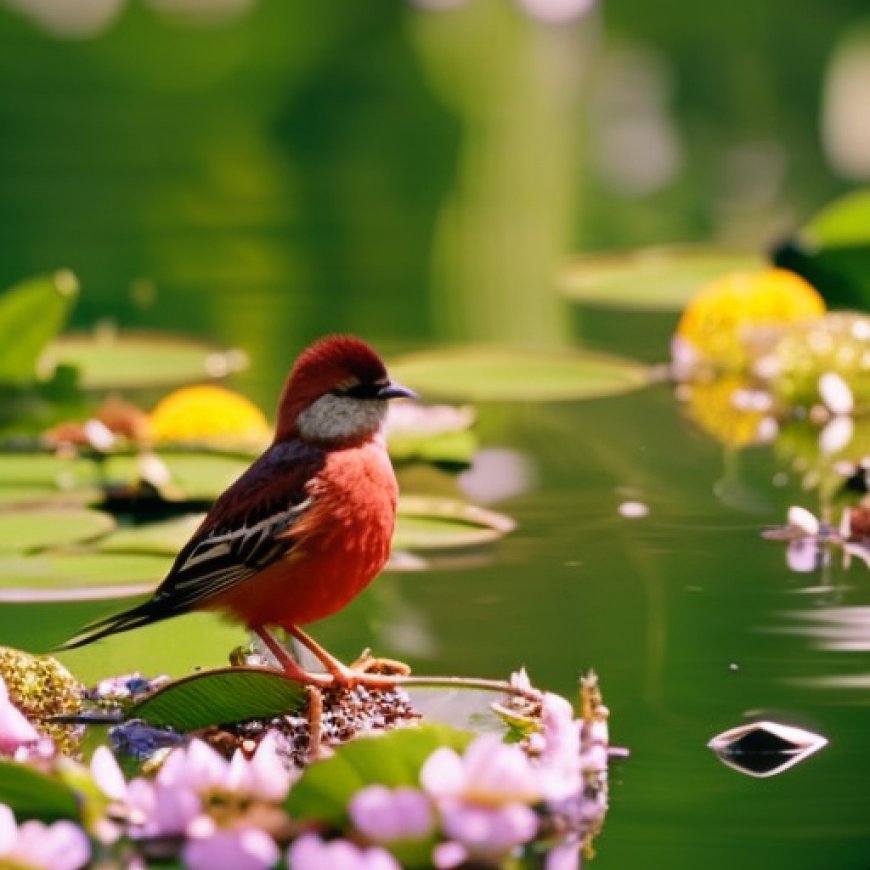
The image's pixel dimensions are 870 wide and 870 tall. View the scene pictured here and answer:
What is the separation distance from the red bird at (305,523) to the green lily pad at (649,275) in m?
2.37

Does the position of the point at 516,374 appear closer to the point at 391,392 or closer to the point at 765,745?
the point at 391,392

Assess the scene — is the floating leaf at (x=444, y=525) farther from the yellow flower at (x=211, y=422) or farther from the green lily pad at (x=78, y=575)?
the yellow flower at (x=211, y=422)

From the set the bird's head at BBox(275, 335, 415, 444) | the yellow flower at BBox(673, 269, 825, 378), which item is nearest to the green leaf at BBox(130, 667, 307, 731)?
the bird's head at BBox(275, 335, 415, 444)

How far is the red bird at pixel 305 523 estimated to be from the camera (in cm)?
204

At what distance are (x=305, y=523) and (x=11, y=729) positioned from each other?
0.95 ft

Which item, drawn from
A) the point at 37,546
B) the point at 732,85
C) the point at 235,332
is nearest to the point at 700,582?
the point at 37,546

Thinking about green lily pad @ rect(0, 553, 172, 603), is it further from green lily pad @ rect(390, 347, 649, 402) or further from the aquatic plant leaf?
green lily pad @ rect(390, 347, 649, 402)

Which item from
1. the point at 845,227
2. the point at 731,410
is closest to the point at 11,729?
the point at 731,410

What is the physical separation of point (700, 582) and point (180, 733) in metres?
0.83

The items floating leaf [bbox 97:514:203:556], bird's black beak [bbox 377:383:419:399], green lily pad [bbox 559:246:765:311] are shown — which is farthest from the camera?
green lily pad [bbox 559:246:765:311]

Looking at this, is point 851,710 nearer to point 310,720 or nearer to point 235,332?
point 310,720

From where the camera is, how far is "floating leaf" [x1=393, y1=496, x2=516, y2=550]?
2838 millimetres

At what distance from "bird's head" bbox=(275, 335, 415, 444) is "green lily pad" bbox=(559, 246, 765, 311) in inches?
92.6

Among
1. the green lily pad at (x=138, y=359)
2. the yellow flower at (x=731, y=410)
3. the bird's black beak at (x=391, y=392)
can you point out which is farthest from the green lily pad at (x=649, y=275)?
the bird's black beak at (x=391, y=392)
